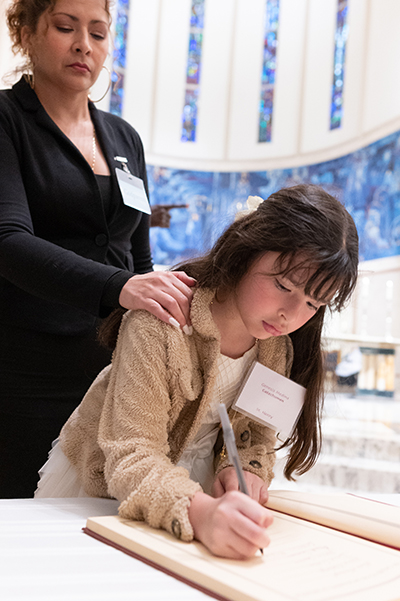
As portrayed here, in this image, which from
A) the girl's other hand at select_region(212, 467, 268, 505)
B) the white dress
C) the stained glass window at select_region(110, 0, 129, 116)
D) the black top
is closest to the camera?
the girl's other hand at select_region(212, 467, 268, 505)

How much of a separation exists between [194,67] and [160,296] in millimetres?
10750

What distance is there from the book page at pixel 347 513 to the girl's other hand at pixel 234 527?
211 millimetres

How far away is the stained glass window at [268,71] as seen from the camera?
1056 cm

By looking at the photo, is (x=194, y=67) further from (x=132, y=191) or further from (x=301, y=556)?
(x=301, y=556)

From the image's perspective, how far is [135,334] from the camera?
3.09 feet

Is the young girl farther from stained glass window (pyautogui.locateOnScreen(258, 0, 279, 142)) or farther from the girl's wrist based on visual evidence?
stained glass window (pyautogui.locateOnScreen(258, 0, 279, 142))

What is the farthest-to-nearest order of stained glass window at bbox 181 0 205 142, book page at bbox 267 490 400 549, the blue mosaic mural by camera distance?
stained glass window at bbox 181 0 205 142
the blue mosaic mural
book page at bbox 267 490 400 549

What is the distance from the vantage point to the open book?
55cm

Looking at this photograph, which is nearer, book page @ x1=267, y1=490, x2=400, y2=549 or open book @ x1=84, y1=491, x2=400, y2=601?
open book @ x1=84, y1=491, x2=400, y2=601

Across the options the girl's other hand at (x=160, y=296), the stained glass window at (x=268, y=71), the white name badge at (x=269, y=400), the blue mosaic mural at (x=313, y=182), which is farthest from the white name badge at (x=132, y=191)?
the stained glass window at (x=268, y=71)

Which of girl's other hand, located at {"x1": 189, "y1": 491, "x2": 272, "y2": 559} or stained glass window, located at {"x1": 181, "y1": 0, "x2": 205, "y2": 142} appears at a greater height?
stained glass window, located at {"x1": 181, "y1": 0, "x2": 205, "y2": 142}

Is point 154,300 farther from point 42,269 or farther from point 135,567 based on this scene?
point 135,567

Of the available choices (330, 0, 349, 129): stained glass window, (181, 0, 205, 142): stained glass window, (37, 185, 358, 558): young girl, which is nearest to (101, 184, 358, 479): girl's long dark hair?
(37, 185, 358, 558): young girl

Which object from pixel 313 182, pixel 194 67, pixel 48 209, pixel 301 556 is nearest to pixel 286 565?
pixel 301 556
